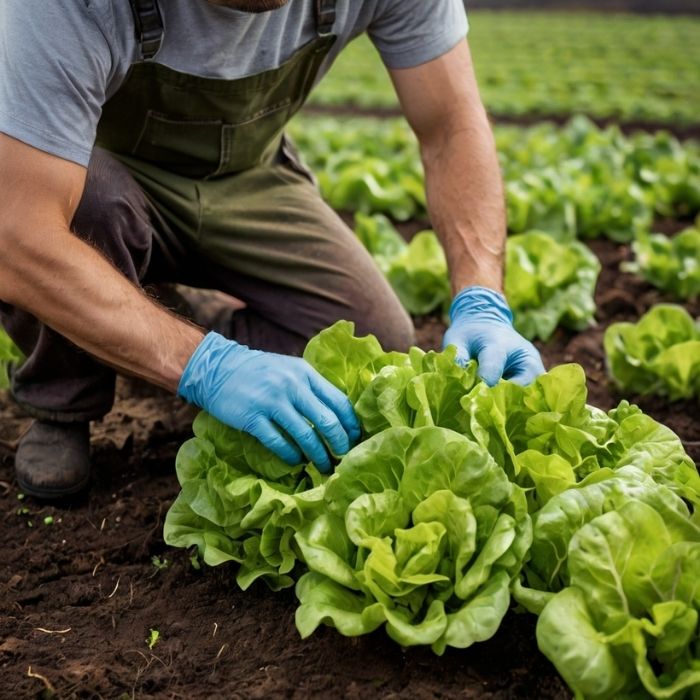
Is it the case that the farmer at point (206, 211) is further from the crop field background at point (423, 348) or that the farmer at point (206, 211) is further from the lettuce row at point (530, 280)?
the lettuce row at point (530, 280)

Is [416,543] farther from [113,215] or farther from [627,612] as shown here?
[113,215]

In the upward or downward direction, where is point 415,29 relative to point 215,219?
upward

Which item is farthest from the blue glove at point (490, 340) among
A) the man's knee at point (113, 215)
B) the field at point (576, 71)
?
the field at point (576, 71)

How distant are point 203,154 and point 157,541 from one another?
136 centimetres

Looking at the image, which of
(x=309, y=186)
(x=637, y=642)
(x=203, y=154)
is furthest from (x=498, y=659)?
(x=309, y=186)

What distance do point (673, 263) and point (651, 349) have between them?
129 centimetres

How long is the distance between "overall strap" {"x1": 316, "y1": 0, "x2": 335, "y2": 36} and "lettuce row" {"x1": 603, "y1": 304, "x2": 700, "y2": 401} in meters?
1.74

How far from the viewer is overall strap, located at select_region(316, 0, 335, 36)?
10.6ft

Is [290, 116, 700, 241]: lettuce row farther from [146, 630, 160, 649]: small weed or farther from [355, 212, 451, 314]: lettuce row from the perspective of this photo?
[146, 630, 160, 649]: small weed

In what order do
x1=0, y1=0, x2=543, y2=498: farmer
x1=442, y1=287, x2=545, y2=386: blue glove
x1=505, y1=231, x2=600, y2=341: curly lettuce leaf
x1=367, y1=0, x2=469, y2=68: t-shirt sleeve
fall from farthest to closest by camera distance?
x1=505, y1=231, x2=600, y2=341: curly lettuce leaf → x1=367, y1=0, x2=469, y2=68: t-shirt sleeve → x1=442, y1=287, x2=545, y2=386: blue glove → x1=0, y1=0, x2=543, y2=498: farmer

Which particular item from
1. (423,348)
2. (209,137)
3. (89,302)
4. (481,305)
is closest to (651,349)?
(423,348)

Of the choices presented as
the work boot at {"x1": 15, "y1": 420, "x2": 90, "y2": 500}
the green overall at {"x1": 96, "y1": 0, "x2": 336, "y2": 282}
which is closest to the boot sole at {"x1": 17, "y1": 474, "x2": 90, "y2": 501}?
the work boot at {"x1": 15, "y1": 420, "x2": 90, "y2": 500}

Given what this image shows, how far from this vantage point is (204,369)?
275 cm

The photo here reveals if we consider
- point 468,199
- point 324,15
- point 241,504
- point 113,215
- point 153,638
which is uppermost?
point 324,15
